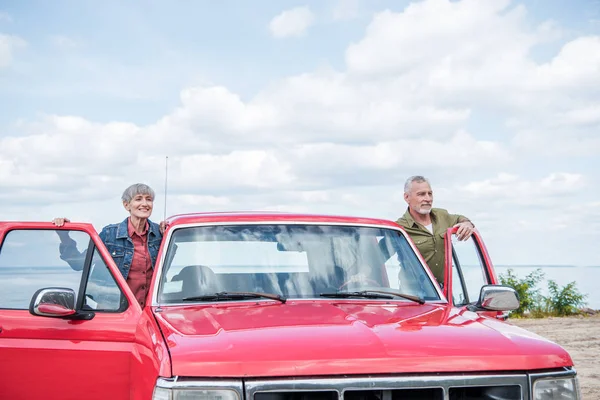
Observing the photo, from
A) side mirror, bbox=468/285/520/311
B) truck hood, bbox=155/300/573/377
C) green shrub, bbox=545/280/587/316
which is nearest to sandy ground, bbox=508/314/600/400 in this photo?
green shrub, bbox=545/280/587/316

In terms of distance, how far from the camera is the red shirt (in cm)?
578

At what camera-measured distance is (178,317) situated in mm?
3949

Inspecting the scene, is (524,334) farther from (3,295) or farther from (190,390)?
(3,295)

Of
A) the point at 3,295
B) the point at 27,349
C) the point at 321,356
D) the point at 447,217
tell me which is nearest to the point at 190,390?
the point at 321,356

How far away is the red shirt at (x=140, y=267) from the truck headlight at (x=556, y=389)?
304 centimetres

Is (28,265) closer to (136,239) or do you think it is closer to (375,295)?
(136,239)

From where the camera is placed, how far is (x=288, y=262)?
15.2 ft

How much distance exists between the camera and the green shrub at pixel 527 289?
19.2 m

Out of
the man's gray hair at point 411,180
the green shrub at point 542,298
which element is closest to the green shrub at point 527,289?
the green shrub at point 542,298

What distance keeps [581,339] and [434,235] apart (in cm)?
969

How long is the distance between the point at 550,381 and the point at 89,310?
9.26ft

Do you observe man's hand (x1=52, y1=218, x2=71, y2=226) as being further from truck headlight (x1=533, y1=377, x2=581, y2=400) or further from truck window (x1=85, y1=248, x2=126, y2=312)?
truck headlight (x1=533, y1=377, x2=581, y2=400)

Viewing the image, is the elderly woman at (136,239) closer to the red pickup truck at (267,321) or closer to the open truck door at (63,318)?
the open truck door at (63,318)

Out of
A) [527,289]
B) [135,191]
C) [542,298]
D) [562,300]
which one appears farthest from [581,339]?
[135,191]
